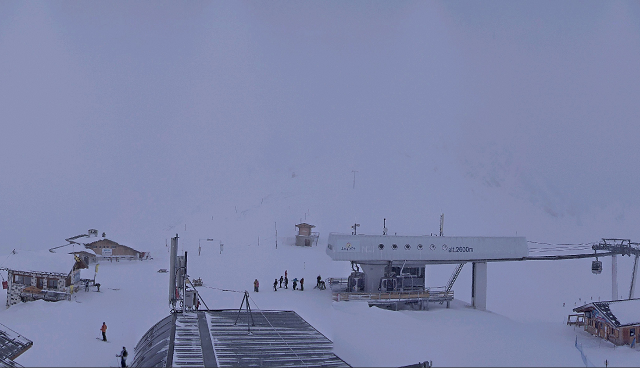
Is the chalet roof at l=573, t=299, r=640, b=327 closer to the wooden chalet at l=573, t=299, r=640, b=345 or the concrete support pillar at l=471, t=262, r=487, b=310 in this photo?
the wooden chalet at l=573, t=299, r=640, b=345

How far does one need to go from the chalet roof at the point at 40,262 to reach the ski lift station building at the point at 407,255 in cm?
1247

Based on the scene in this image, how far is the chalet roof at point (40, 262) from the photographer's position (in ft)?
86.9

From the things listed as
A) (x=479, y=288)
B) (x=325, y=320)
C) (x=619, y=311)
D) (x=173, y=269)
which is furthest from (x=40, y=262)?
(x=619, y=311)

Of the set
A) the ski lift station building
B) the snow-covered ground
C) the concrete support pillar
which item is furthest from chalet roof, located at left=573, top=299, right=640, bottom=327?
the concrete support pillar

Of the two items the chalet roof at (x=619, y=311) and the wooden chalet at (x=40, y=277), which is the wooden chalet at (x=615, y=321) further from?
the wooden chalet at (x=40, y=277)

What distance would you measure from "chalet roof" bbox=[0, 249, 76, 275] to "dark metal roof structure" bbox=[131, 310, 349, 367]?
35.2 feet

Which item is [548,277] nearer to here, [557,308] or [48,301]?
[557,308]

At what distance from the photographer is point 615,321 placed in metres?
23.8

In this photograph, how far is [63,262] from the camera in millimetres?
27484

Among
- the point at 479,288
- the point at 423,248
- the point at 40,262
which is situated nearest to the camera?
the point at 423,248

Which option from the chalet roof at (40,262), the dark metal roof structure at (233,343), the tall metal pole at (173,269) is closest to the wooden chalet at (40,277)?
the chalet roof at (40,262)

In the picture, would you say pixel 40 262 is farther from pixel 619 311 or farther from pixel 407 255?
pixel 619 311

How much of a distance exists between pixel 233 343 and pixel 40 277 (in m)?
15.0

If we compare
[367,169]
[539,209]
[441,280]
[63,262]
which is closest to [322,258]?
[441,280]
